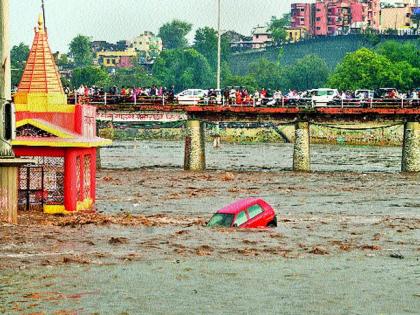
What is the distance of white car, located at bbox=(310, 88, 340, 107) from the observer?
84.7 meters

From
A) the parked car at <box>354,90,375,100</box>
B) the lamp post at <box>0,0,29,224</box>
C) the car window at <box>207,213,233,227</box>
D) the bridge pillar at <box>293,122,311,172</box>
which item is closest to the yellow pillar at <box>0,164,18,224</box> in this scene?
the lamp post at <box>0,0,29,224</box>

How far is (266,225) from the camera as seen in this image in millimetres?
43031

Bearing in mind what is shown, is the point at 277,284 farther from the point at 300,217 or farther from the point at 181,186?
the point at 181,186

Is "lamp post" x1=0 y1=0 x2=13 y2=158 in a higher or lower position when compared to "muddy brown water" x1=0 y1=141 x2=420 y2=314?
higher

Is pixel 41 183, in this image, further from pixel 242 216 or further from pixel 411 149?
pixel 411 149

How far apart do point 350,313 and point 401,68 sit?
5612 inches

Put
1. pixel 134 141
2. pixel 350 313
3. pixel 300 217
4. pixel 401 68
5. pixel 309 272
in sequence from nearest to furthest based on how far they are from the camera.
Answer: pixel 350 313 → pixel 309 272 → pixel 300 217 → pixel 134 141 → pixel 401 68

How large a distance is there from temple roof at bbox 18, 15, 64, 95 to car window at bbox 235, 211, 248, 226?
29.2 feet

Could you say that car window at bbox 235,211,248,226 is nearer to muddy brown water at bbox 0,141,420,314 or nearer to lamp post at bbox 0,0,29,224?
muddy brown water at bbox 0,141,420,314

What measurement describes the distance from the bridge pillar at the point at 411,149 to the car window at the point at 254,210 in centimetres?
3955

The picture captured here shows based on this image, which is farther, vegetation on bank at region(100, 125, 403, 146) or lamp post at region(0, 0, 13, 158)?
vegetation on bank at region(100, 125, 403, 146)

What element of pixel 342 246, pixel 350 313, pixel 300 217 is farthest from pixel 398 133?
pixel 350 313

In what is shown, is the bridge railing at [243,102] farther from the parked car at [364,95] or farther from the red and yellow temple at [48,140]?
the red and yellow temple at [48,140]

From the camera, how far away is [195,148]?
83.6 meters
